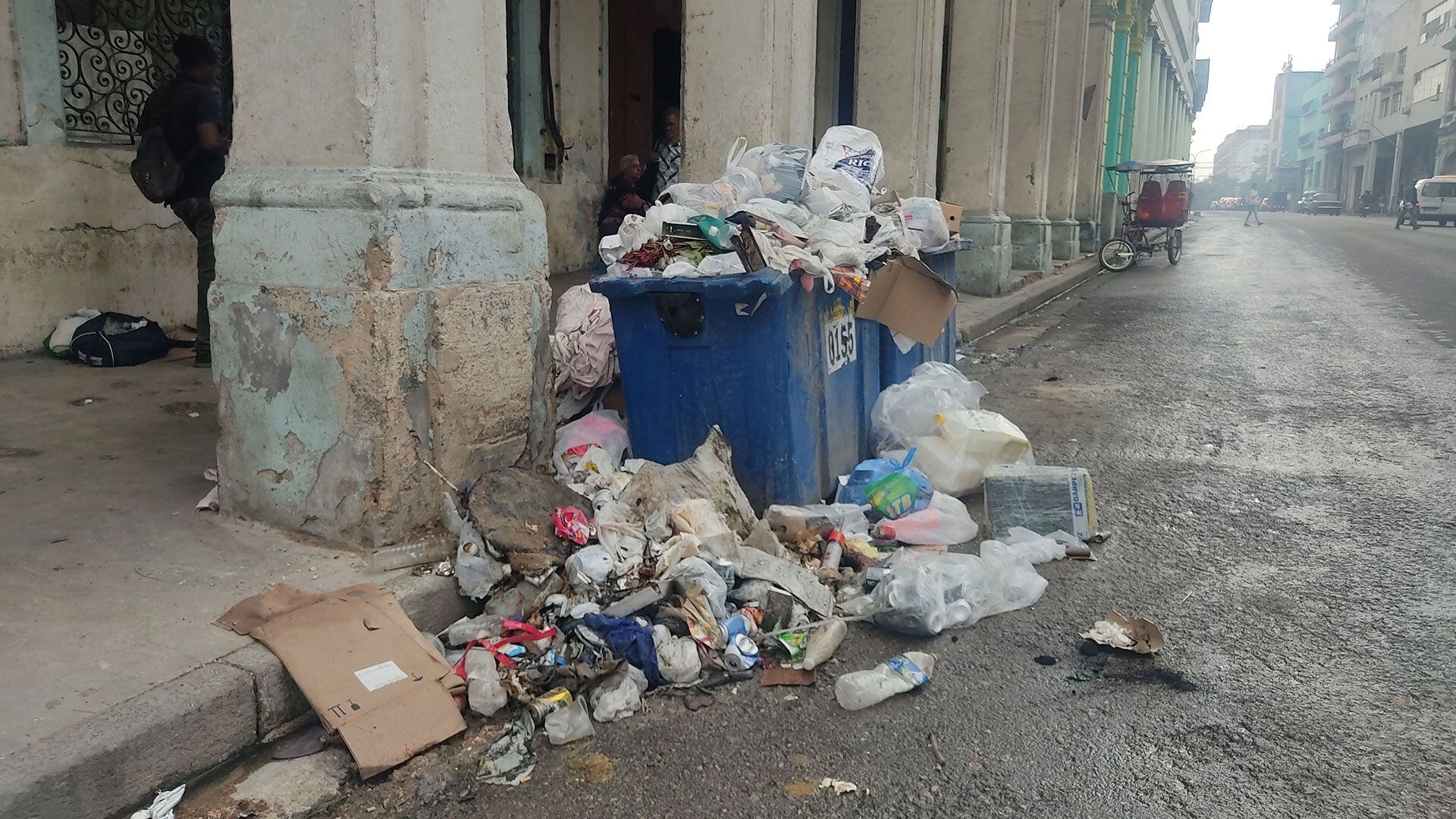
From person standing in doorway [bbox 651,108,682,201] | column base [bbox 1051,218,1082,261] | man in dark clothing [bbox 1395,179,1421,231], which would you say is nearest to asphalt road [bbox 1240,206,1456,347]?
man in dark clothing [bbox 1395,179,1421,231]

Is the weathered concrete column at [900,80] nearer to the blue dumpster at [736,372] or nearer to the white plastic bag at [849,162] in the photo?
the white plastic bag at [849,162]

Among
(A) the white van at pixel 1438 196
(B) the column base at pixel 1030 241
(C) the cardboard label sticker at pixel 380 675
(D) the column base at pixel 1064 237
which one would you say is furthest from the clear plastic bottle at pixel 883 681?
(A) the white van at pixel 1438 196

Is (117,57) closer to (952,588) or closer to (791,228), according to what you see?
(791,228)

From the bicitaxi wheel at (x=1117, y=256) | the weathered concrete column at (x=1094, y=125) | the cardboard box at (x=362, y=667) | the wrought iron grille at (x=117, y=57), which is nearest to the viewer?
the cardboard box at (x=362, y=667)

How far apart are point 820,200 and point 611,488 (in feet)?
6.05

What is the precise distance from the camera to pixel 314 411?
3.17m

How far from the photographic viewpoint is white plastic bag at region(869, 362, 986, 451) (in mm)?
4730

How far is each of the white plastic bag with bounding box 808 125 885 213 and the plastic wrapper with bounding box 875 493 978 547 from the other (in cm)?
168

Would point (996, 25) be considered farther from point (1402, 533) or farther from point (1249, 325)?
point (1402, 533)

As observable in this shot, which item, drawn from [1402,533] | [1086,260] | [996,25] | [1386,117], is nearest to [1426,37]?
[1386,117]

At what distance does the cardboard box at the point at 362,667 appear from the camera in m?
2.43

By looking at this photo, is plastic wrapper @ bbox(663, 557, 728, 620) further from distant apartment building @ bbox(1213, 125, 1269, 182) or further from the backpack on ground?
distant apartment building @ bbox(1213, 125, 1269, 182)

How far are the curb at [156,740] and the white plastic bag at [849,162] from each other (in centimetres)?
346

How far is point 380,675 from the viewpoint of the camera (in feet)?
8.48
